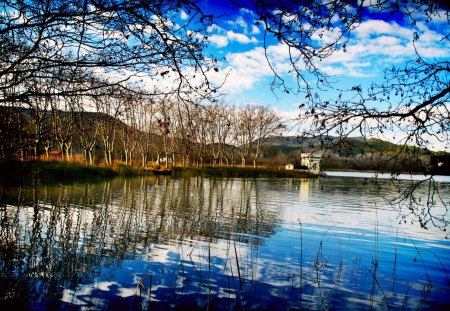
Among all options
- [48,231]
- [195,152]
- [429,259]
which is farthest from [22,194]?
[429,259]

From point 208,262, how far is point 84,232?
4319mm

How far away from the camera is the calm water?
230 inches

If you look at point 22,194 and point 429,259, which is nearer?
point 429,259

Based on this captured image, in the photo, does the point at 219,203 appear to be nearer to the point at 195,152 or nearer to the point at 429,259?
the point at 429,259

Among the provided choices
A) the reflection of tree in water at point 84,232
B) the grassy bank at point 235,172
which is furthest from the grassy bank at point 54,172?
the grassy bank at point 235,172

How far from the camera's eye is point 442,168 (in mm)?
5828

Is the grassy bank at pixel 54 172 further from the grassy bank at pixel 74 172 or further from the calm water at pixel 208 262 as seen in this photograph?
the calm water at pixel 208 262

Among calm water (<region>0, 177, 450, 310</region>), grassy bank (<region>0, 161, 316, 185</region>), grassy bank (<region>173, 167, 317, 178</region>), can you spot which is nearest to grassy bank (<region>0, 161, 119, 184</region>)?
grassy bank (<region>0, 161, 316, 185</region>)

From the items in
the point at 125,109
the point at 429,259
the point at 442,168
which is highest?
the point at 125,109

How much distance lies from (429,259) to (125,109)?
29.4 feet

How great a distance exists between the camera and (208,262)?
7852mm

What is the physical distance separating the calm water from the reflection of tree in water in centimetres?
3

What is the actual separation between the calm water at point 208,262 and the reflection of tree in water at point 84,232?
3 cm

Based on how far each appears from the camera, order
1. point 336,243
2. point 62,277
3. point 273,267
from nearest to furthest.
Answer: point 62,277, point 273,267, point 336,243
